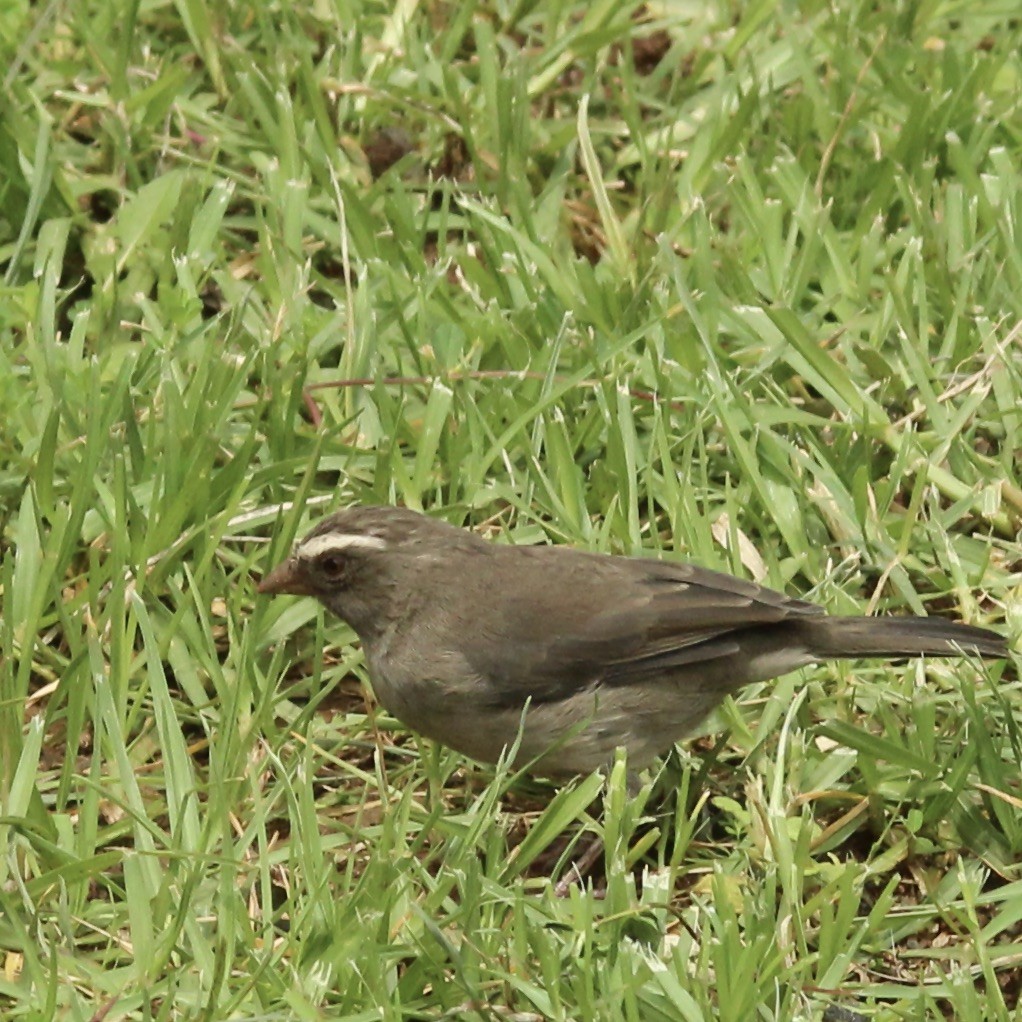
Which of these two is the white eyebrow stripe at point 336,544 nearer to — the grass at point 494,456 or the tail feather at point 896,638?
the grass at point 494,456

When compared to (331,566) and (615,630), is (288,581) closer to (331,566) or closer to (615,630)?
(331,566)

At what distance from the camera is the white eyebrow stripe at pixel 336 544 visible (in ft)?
17.5

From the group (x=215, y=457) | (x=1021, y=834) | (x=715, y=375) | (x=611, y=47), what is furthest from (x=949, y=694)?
(x=611, y=47)

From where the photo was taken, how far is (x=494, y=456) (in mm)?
6023

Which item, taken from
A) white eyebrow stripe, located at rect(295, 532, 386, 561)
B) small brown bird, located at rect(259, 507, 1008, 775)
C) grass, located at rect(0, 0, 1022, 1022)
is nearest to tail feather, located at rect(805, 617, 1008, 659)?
small brown bird, located at rect(259, 507, 1008, 775)

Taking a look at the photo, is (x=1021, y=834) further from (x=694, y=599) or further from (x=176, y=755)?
(x=176, y=755)

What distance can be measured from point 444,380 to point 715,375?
0.87m

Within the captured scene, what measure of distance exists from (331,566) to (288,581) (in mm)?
143

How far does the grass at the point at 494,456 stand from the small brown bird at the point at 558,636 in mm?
209

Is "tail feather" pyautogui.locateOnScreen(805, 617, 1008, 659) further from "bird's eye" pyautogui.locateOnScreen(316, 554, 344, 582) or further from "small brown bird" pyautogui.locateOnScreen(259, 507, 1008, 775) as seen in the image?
"bird's eye" pyautogui.locateOnScreen(316, 554, 344, 582)

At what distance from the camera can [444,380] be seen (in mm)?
6168

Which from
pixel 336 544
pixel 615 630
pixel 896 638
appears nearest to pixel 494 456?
pixel 336 544

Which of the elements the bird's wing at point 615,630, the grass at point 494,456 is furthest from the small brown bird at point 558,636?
the grass at point 494,456

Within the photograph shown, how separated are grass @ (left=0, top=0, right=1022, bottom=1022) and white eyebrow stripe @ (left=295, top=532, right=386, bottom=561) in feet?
0.92
